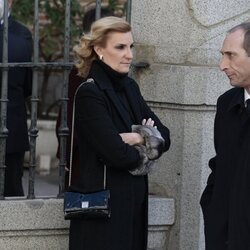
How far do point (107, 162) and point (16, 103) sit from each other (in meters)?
1.43

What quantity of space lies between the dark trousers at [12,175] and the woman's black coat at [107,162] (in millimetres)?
1274

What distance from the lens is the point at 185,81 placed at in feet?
19.4

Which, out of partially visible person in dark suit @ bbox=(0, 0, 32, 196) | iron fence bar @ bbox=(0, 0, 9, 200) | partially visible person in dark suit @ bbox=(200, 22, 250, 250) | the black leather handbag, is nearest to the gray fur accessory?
the black leather handbag

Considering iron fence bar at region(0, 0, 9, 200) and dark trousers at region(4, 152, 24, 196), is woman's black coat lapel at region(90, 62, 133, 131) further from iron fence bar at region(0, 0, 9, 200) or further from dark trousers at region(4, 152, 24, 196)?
dark trousers at region(4, 152, 24, 196)

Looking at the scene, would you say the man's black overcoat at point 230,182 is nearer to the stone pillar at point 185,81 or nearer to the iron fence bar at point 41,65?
the stone pillar at point 185,81

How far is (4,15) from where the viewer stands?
5.72 meters

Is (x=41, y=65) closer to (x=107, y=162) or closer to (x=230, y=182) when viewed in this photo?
(x=107, y=162)

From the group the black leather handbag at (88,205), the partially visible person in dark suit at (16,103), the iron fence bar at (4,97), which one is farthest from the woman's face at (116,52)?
the partially visible person in dark suit at (16,103)

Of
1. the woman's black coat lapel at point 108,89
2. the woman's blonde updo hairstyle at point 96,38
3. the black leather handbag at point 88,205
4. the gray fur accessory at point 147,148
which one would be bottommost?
the black leather handbag at point 88,205

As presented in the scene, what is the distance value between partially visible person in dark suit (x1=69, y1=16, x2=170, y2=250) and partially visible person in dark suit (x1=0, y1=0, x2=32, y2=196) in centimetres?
111

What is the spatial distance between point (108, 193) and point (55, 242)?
80cm

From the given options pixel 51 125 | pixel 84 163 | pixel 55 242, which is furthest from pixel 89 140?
pixel 51 125

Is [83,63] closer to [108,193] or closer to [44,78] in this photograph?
[108,193]

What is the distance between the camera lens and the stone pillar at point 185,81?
594cm
